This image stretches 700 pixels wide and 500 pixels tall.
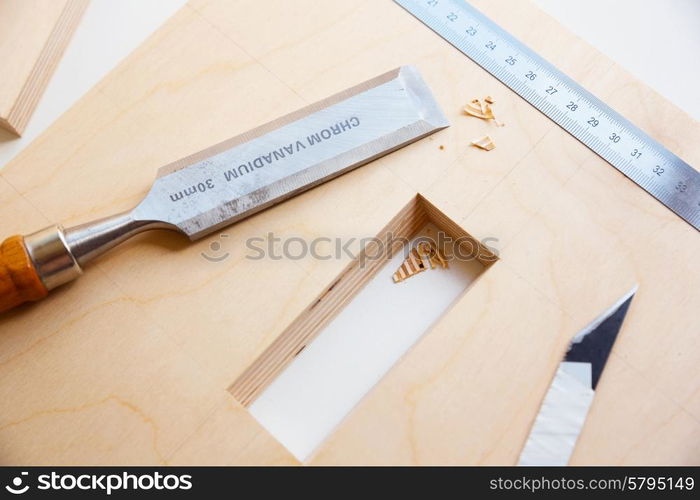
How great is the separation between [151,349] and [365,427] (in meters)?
0.52

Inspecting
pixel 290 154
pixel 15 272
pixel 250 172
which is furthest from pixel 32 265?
pixel 290 154

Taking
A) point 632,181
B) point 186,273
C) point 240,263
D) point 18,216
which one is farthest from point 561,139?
point 18,216

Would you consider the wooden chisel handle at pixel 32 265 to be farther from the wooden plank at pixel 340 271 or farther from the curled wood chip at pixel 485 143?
the curled wood chip at pixel 485 143

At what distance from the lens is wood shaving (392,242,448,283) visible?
Result: 1.58 meters

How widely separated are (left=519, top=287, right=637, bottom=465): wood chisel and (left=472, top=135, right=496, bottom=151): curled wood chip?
0.49 metres

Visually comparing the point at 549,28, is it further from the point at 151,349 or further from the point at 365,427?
the point at 151,349

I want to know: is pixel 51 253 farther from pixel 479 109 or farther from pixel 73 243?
pixel 479 109

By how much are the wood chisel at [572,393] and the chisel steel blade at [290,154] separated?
0.63 m

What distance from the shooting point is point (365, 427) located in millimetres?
1373

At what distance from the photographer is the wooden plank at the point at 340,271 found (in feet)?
4.50

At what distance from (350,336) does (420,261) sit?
264 mm

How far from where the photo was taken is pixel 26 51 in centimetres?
171

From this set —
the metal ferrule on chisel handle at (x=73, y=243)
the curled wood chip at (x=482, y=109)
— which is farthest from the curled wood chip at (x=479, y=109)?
the metal ferrule on chisel handle at (x=73, y=243)

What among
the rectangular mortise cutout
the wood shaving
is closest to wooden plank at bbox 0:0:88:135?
the rectangular mortise cutout
